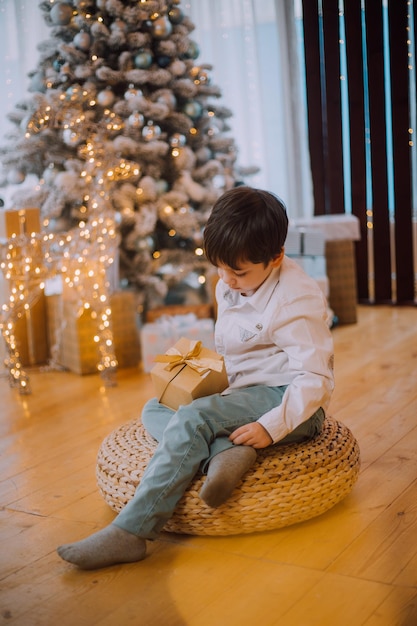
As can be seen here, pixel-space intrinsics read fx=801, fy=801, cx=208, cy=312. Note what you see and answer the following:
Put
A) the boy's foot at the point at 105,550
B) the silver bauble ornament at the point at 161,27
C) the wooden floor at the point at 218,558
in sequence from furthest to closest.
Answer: the silver bauble ornament at the point at 161,27, the boy's foot at the point at 105,550, the wooden floor at the point at 218,558

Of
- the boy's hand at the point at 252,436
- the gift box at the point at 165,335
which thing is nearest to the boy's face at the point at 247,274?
the boy's hand at the point at 252,436

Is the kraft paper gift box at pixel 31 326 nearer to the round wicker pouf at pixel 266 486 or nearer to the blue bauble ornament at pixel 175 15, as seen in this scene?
the blue bauble ornament at pixel 175 15

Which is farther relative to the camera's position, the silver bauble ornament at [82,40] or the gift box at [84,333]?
the silver bauble ornament at [82,40]

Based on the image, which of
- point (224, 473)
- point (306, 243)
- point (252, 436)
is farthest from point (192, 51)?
point (224, 473)

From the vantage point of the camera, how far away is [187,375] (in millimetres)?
1871

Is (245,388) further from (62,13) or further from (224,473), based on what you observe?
(62,13)

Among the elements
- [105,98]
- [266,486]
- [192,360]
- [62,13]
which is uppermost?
[62,13]

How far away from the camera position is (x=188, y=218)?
143 inches

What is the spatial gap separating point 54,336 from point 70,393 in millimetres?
489

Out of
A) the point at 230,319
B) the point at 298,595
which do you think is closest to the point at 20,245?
the point at 230,319

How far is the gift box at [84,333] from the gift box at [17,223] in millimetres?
309

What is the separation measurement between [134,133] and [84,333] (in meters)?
0.93

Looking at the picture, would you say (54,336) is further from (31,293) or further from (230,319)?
(230,319)

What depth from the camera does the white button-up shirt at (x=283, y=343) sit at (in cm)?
172
